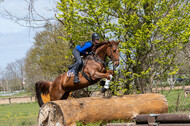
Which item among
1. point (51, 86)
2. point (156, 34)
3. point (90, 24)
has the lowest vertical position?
point (51, 86)

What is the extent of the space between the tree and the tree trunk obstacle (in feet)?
6.86

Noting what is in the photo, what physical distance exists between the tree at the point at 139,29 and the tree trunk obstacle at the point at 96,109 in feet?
6.86

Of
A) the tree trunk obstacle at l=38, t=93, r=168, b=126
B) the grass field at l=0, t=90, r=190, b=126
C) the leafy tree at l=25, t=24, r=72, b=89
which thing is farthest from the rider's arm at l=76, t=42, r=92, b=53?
the leafy tree at l=25, t=24, r=72, b=89

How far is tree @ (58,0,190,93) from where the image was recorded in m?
9.45

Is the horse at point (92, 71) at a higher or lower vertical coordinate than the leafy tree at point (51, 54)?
lower

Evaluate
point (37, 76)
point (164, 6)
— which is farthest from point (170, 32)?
point (37, 76)

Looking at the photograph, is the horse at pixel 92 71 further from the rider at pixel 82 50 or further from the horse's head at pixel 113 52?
the rider at pixel 82 50

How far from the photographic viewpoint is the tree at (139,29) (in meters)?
9.45

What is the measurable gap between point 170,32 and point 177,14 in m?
0.92

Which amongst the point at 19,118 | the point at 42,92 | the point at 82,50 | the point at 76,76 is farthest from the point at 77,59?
the point at 19,118

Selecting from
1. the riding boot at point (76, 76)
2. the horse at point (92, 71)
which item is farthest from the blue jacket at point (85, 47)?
the riding boot at point (76, 76)

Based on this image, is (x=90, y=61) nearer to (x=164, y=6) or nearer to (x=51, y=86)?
(x=51, y=86)

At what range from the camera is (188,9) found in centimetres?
972

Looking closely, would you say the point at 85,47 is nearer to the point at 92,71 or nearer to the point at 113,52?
the point at 92,71
